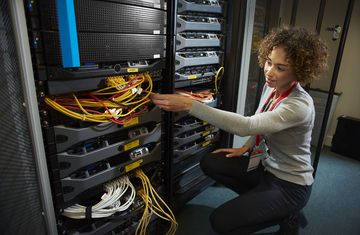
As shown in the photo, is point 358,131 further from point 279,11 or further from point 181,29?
point 181,29

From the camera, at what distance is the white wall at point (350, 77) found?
2.51 metres

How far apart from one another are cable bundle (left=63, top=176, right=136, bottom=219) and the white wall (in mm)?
2608

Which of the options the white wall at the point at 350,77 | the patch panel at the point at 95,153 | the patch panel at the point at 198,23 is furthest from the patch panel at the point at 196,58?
the white wall at the point at 350,77

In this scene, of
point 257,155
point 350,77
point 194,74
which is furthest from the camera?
point 350,77

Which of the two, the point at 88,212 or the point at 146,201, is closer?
the point at 88,212

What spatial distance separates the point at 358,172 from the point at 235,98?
5.12ft

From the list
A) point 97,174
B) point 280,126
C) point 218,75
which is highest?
point 218,75

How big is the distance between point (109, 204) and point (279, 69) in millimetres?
947

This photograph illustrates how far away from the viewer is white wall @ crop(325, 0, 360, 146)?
2.51 meters

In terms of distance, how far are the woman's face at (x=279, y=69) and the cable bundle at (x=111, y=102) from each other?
1.81 feet

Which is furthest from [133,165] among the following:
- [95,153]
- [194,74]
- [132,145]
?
[194,74]

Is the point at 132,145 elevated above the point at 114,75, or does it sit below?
below

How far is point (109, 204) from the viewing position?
1045mm

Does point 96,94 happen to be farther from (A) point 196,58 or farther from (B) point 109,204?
(A) point 196,58
